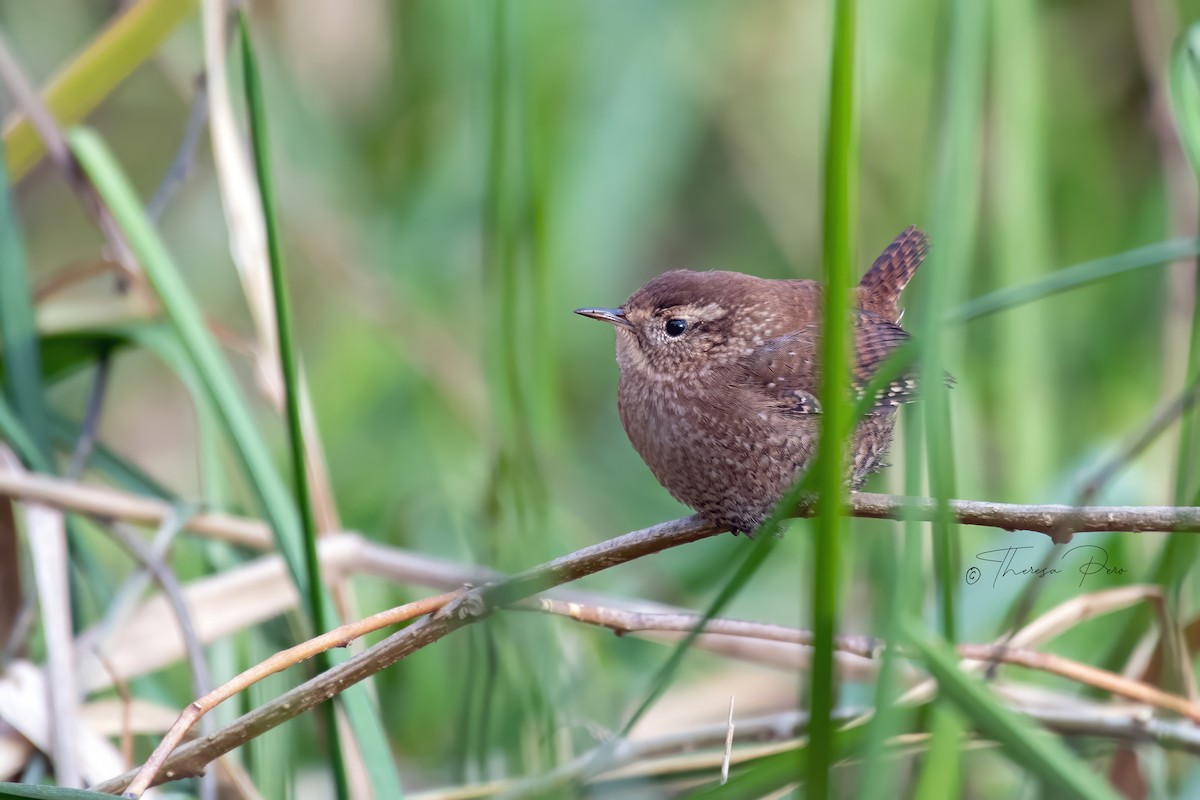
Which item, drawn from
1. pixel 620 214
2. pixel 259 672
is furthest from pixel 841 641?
pixel 620 214

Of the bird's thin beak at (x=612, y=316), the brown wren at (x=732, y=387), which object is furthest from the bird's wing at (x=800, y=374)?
the bird's thin beak at (x=612, y=316)

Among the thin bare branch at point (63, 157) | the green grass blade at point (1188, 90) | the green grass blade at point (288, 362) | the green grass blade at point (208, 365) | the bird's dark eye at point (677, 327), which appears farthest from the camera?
the thin bare branch at point (63, 157)

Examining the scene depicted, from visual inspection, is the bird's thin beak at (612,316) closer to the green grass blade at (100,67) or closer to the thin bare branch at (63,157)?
the thin bare branch at (63,157)

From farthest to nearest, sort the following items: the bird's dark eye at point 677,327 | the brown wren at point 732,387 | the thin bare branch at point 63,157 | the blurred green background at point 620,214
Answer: the blurred green background at point 620,214
the thin bare branch at point 63,157
the bird's dark eye at point 677,327
the brown wren at point 732,387

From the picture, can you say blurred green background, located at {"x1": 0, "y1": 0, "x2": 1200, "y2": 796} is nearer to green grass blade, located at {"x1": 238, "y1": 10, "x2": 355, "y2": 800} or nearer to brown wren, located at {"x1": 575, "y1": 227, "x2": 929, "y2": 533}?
brown wren, located at {"x1": 575, "y1": 227, "x2": 929, "y2": 533}

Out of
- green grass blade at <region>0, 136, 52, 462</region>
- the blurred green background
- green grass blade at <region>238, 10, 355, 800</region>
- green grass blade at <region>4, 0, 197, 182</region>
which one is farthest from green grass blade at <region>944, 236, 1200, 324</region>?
green grass blade at <region>4, 0, 197, 182</region>

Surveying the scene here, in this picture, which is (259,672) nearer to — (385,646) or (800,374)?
(385,646)

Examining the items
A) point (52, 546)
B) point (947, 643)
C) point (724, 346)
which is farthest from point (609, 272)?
point (947, 643)

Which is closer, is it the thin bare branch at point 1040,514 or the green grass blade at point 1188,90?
the thin bare branch at point 1040,514

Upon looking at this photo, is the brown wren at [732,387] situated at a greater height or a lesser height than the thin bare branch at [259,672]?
greater
